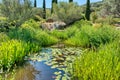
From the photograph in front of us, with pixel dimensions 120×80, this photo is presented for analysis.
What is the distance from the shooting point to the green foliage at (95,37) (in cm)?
1155

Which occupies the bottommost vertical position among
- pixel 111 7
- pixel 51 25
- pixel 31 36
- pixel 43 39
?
pixel 51 25

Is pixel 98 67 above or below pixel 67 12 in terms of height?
above

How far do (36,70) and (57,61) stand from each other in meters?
1.26

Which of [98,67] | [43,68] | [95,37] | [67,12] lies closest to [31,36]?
[95,37]

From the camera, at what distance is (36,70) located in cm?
793

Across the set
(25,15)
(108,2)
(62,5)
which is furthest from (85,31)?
(108,2)

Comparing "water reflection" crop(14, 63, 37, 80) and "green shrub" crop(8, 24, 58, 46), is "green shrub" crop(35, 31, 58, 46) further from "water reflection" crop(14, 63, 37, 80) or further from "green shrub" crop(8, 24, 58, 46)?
"water reflection" crop(14, 63, 37, 80)

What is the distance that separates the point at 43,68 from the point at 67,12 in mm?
20233

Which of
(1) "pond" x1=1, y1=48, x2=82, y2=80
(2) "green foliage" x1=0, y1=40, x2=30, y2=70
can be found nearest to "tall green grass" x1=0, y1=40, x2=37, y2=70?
(2) "green foliage" x1=0, y1=40, x2=30, y2=70

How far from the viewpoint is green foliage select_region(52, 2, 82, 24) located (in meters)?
27.6

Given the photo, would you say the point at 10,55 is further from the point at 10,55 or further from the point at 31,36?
the point at 31,36

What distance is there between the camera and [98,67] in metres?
5.68

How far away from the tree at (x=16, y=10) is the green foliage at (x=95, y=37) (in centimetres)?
393

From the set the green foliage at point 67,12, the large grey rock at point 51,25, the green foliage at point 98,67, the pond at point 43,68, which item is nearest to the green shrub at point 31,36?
the pond at point 43,68
